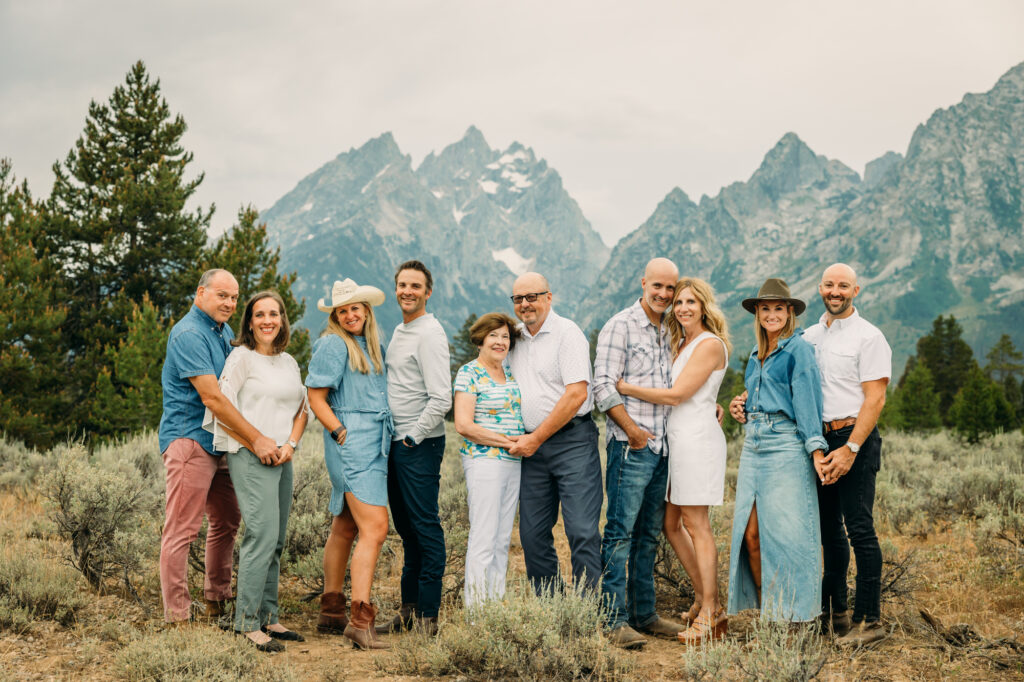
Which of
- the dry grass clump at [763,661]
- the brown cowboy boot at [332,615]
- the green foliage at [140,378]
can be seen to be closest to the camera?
the dry grass clump at [763,661]

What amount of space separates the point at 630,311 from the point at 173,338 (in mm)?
2845

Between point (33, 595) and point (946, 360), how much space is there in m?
45.2

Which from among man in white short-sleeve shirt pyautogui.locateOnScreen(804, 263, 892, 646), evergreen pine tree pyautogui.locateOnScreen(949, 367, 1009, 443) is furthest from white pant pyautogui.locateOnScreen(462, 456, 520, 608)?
evergreen pine tree pyautogui.locateOnScreen(949, 367, 1009, 443)

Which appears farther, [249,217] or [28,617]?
[249,217]

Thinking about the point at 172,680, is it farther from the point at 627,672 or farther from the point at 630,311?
the point at 630,311

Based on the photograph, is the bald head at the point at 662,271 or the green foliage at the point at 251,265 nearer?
the bald head at the point at 662,271

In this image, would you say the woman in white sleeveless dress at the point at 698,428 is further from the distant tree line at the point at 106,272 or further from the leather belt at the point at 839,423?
the distant tree line at the point at 106,272

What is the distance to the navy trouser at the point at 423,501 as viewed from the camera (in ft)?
14.6

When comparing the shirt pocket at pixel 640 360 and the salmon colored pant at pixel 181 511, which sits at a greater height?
the shirt pocket at pixel 640 360

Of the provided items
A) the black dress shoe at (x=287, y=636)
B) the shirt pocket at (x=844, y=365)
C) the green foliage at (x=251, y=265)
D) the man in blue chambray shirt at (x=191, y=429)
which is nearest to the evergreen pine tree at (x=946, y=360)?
Result: the green foliage at (x=251, y=265)

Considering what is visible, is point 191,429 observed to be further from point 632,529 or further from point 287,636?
point 632,529

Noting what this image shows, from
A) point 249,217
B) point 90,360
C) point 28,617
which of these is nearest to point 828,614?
point 28,617

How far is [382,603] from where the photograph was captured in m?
5.32

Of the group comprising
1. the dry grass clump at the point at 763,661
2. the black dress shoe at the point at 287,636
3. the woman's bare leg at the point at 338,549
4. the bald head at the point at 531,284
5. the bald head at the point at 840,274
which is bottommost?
the black dress shoe at the point at 287,636
